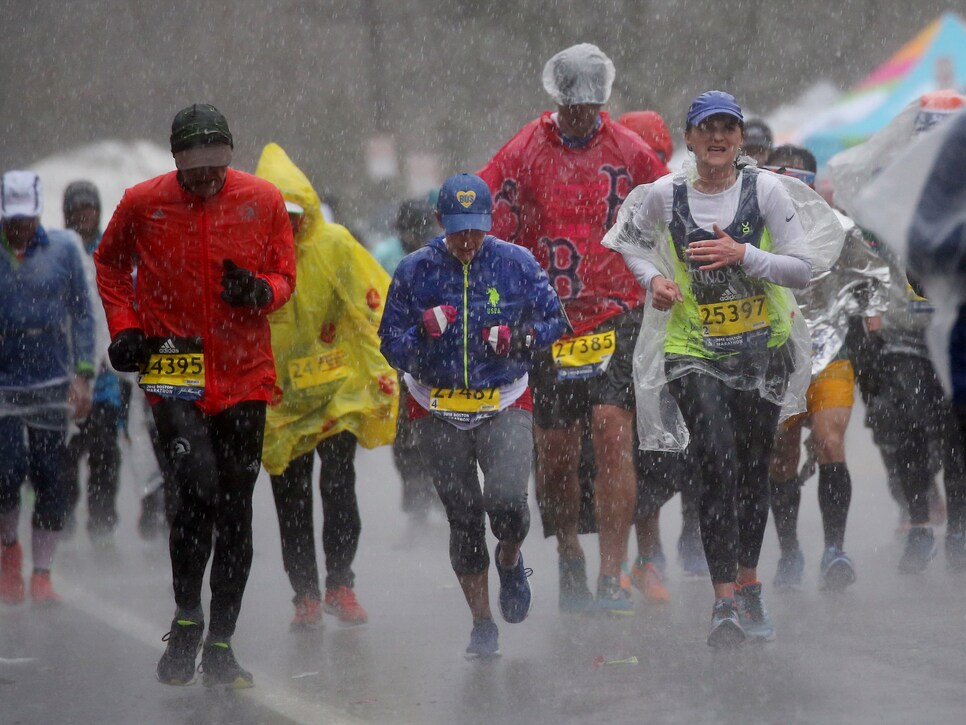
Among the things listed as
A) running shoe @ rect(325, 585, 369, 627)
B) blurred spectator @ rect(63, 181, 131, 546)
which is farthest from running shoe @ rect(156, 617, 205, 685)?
blurred spectator @ rect(63, 181, 131, 546)

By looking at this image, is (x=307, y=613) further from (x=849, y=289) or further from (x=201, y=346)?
(x=849, y=289)

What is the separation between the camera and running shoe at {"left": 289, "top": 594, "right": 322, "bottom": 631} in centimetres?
785

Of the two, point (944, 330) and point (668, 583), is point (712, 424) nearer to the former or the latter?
point (668, 583)

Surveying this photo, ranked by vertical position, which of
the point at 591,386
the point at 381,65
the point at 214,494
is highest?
the point at 381,65

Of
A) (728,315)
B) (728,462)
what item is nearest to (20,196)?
(728,315)

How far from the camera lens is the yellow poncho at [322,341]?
7.95 m

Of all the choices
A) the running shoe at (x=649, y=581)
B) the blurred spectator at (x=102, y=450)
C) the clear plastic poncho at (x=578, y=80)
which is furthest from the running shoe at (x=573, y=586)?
the blurred spectator at (x=102, y=450)

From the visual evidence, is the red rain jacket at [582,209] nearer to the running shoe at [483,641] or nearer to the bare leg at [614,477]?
the bare leg at [614,477]

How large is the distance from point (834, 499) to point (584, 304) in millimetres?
1478

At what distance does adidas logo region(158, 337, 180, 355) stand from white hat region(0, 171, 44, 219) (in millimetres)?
2668

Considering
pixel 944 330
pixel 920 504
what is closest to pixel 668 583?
A: pixel 920 504

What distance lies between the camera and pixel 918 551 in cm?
842

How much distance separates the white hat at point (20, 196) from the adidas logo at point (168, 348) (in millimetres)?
2668

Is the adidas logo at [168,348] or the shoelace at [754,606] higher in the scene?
the adidas logo at [168,348]
